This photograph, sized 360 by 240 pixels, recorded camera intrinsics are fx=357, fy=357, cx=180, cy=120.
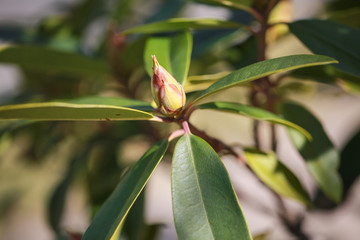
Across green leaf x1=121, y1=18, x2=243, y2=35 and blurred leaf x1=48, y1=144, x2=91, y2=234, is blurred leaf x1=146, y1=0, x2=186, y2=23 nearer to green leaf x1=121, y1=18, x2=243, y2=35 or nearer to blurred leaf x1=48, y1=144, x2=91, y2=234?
green leaf x1=121, y1=18, x2=243, y2=35

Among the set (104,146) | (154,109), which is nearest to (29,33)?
(104,146)

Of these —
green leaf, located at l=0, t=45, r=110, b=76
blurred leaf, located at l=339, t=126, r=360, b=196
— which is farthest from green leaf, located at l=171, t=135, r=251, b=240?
blurred leaf, located at l=339, t=126, r=360, b=196

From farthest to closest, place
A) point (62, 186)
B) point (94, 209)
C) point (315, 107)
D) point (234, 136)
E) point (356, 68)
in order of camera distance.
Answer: point (315, 107), point (234, 136), point (62, 186), point (94, 209), point (356, 68)

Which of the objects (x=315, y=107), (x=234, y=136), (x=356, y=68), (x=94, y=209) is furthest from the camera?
(x=315, y=107)

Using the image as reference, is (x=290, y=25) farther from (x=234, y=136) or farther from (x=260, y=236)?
(x=234, y=136)

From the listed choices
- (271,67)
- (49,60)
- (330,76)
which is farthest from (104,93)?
(271,67)

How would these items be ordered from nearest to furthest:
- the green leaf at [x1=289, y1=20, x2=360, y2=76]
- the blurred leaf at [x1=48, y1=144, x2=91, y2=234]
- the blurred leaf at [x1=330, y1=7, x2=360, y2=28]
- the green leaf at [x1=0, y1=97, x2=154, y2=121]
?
the green leaf at [x1=0, y1=97, x2=154, y2=121]
the green leaf at [x1=289, y1=20, x2=360, y2=76]
the blurred leaf at [x1=330, y1=7, x2=360, y2=28]
the blurred leaf at [x1=48, y1=144, x2=91, y2=234]
